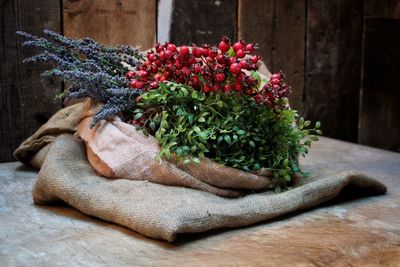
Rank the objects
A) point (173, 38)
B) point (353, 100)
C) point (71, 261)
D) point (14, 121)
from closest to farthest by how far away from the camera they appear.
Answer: point (71, 261) → point (14, 121) → point (173, 38) → point (353, 100)

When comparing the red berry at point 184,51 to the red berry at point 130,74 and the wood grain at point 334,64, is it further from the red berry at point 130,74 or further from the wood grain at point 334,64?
the wood grain at point 334,64

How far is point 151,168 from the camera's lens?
121 centimetres

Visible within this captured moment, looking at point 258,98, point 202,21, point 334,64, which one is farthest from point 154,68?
point 334,64

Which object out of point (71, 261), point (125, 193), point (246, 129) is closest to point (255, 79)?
point (246, 129)

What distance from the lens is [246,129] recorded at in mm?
1253

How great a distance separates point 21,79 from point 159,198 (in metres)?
0.90

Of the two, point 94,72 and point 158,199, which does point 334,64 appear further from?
point 158,199

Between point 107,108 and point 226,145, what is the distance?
0.91 ft

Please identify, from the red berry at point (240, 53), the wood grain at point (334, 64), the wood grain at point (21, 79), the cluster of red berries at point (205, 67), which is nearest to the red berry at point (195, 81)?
the cluster of red berries at point (205, 67)

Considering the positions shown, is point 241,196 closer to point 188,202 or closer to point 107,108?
point 188,202

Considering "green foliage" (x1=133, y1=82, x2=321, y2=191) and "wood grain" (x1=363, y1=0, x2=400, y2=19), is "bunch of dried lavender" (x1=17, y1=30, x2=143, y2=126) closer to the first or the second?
"green foliage" (x1=133, y1=82, x2=321, y2=191)

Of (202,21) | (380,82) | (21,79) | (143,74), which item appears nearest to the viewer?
(143,74)

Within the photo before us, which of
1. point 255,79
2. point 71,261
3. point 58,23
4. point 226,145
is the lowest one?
point 71,261

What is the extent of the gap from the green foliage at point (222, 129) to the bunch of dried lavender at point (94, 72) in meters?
0.06
